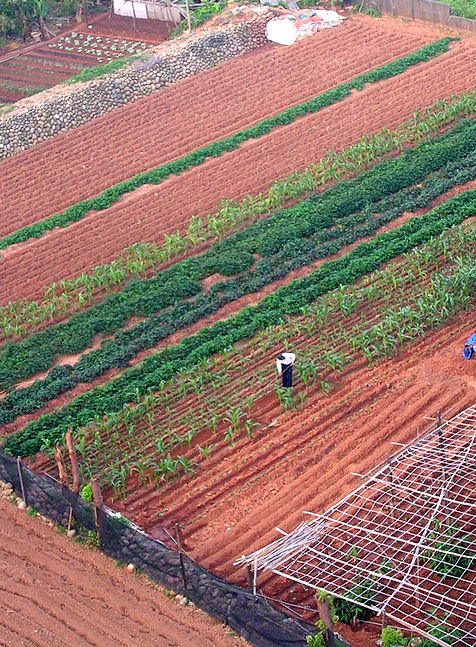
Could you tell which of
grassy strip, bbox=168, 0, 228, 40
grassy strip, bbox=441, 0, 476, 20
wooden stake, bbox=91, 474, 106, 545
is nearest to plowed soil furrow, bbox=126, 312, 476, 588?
wooden stake, bbox=91, 474, 106, 545

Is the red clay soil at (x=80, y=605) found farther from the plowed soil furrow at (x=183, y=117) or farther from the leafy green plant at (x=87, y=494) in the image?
the plowed soil furrow at (x=183, y=117)

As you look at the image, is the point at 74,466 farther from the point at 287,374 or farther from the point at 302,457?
the point at 287,374

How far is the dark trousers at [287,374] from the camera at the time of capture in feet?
59.0

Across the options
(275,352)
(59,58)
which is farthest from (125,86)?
(275,352)

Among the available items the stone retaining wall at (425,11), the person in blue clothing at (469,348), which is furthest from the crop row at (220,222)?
the person in blue clothing at (469,348)

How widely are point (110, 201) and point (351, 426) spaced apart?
10536 millimetres

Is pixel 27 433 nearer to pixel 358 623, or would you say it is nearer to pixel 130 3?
pixel 358 623

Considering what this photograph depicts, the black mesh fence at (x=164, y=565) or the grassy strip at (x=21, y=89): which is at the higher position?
the grassy strip at (x=21, y=89)

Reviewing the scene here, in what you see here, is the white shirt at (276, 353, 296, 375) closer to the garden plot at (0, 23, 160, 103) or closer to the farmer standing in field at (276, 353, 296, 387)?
the farmer standing in field at (276, 353, 296, 387)

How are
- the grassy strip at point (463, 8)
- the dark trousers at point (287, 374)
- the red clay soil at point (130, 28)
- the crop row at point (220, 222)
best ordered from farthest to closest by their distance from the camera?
the red clay soil at point (130, 28) → the grassy strip at point (463, 8) → the crop row at point (220, 222) → the dark trousers at point (287, 374)

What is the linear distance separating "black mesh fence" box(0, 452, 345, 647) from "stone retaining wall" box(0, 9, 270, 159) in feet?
47.0

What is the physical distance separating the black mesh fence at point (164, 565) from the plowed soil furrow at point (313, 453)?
62 cm

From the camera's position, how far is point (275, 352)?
63.4ft

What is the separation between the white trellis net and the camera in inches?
515
